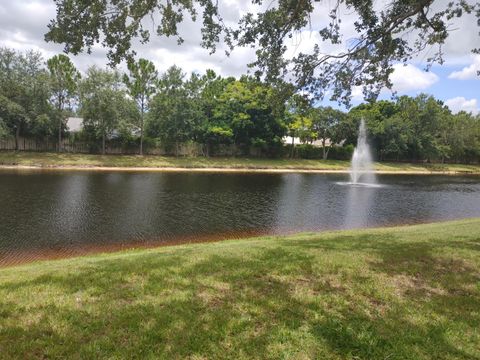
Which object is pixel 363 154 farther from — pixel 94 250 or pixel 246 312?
pixel 246 312

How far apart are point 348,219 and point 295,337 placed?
17.2m

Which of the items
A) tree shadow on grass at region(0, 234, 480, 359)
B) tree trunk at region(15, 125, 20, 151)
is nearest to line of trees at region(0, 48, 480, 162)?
tree trunk at region(15, 125, 20, 151)

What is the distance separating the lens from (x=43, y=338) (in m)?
4.32

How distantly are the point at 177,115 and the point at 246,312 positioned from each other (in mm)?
44416

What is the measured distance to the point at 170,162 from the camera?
157 feet

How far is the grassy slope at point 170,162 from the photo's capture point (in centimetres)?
4081

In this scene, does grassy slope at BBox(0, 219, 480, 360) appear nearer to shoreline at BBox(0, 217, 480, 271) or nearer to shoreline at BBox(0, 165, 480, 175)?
shoreline at BBox(0, 217, 480, 271)

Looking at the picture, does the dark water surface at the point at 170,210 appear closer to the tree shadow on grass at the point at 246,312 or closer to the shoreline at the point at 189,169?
the shoreline at the point at 189,169

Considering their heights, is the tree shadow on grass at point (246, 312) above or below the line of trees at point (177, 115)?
below

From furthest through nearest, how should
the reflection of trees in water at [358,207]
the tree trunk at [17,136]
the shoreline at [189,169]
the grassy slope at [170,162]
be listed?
the tree trunk at [17,136]
the grassy slope at [170,162]
the shoreline at [189,169]
the reflection of trees in water at [358,207]

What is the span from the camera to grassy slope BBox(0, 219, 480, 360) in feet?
14.1

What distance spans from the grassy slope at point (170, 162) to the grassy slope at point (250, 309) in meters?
37.9

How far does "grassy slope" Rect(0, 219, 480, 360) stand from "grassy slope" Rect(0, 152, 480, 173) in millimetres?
37880

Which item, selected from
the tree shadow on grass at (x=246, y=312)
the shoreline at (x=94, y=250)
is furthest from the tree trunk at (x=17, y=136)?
the tree shadow on grass at (x=246, y=312)
